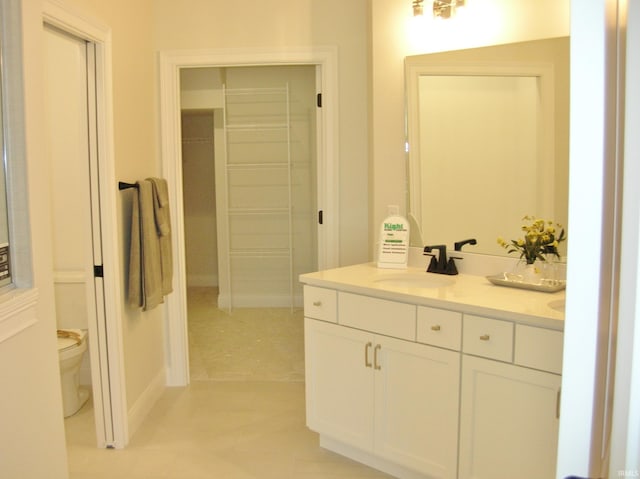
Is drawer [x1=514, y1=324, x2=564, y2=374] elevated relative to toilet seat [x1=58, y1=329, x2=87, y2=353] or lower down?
elevated

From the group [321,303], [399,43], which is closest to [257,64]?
[399,43]

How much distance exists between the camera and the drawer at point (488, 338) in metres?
1.93

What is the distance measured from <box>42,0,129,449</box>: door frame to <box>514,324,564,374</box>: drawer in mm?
1867

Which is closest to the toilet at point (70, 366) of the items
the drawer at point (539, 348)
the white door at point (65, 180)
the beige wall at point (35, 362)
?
the white door at point (65, 180)

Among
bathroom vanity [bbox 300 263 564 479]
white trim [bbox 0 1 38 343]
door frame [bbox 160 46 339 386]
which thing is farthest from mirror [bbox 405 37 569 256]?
white trim [bbox 0 1 38 343]

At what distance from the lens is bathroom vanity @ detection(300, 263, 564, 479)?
189 cm

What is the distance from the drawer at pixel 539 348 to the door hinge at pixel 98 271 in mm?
1907

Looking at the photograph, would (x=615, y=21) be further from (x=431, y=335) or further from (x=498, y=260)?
(x=498, y=260)

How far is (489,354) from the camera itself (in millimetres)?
1979

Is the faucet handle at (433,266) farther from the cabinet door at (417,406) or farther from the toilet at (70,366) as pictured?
the toilet at (70,366)

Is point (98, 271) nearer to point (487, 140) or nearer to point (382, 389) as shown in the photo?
point (382, 389)

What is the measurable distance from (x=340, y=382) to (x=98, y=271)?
1.27 meters

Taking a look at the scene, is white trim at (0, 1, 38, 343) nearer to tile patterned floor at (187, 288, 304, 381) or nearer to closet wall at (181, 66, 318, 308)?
tile patterned floor at (187, 288, 304, 381)

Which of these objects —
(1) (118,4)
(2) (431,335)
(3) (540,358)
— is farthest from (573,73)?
(1) (118,4)
